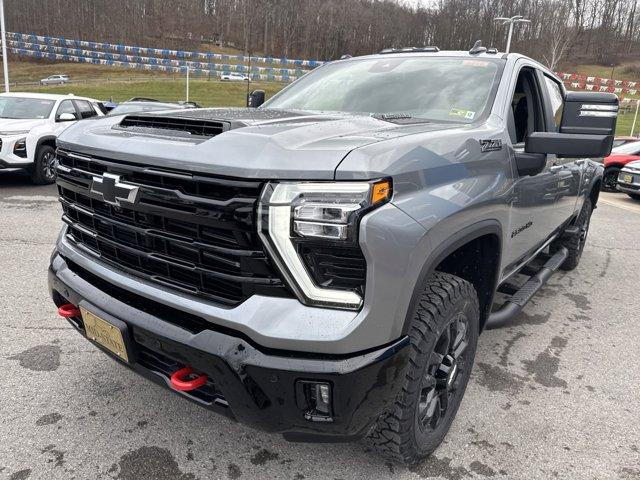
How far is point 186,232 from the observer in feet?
6.14

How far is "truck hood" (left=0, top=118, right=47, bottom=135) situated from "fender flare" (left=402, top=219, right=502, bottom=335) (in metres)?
8.86

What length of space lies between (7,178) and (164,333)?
10089mm

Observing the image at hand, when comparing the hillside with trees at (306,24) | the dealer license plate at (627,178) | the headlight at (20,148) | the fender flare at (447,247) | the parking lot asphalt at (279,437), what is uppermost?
the hillside with trees at (306,24)

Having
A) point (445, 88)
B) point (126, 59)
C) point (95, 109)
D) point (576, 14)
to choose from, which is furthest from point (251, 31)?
point (445, 88)

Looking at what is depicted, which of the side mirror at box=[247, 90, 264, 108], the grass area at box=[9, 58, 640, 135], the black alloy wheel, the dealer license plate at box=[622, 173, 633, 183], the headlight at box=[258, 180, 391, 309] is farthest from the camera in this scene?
the grass area at box=[9, 58, 640, 135]

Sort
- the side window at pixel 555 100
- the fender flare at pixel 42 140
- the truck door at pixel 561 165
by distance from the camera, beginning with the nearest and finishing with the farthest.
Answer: the truck door at pixel 561 165, the side window at pixel 555 100, the fender flare at pixel 42 140

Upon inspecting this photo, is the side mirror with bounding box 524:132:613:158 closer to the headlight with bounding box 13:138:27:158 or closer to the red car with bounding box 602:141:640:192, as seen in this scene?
the headlight with bounding box 13:138:27:158

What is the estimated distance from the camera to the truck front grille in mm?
1715

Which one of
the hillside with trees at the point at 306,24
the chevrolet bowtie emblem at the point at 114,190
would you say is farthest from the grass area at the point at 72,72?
the chevrolet bowtie emblem at the point at 114,190

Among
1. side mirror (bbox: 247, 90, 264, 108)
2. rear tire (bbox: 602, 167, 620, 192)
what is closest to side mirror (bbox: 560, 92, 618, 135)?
side mirror (bbox: 247, 90, 264, 108)

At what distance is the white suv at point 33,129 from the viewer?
28.1 feet

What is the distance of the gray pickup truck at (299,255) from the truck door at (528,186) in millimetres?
157

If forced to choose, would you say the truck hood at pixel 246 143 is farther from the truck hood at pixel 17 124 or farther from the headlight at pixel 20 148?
the truck hood at pixel 17 124

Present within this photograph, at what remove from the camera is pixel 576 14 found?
198ft
